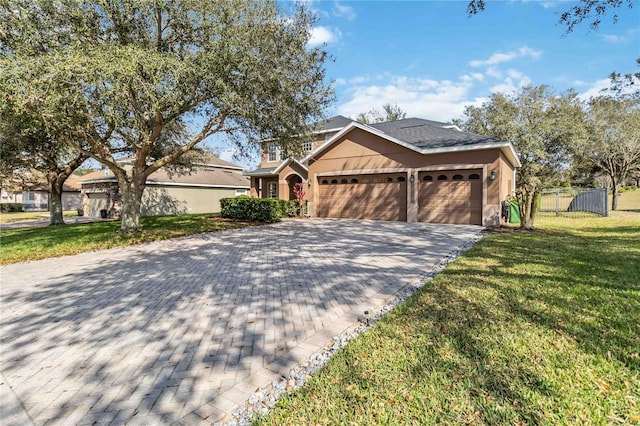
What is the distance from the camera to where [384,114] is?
40812 mm

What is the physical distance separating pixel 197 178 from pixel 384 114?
84.6 feet

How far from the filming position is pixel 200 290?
536 centimetres

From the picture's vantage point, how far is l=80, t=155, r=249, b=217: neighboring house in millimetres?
23641

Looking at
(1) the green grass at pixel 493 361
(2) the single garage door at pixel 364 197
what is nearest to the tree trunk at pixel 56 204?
(2) the single garage door at pixel 364 197

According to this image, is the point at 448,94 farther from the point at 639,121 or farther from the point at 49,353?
the point at 49,353

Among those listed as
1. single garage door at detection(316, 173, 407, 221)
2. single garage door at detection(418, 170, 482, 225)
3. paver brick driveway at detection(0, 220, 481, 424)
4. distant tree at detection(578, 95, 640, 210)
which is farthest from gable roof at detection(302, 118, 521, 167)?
distant tree at detection(578, 95, 640, 210)

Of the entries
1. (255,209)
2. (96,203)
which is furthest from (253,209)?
(96,203)

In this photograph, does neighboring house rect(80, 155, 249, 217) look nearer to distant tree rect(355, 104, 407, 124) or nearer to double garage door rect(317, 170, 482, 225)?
double garage door rect(317, 170, 482, 225)

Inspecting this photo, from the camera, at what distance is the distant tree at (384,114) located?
40375 mm

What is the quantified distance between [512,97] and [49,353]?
3078 centimetres

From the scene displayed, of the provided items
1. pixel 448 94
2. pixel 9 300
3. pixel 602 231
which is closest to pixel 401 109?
pixel 448 94

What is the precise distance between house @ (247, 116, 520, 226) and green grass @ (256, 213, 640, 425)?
9.03 metres

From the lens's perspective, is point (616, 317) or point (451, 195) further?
point (451, 195)

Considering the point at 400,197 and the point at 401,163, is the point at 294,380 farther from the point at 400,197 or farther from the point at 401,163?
the point at 401,163
